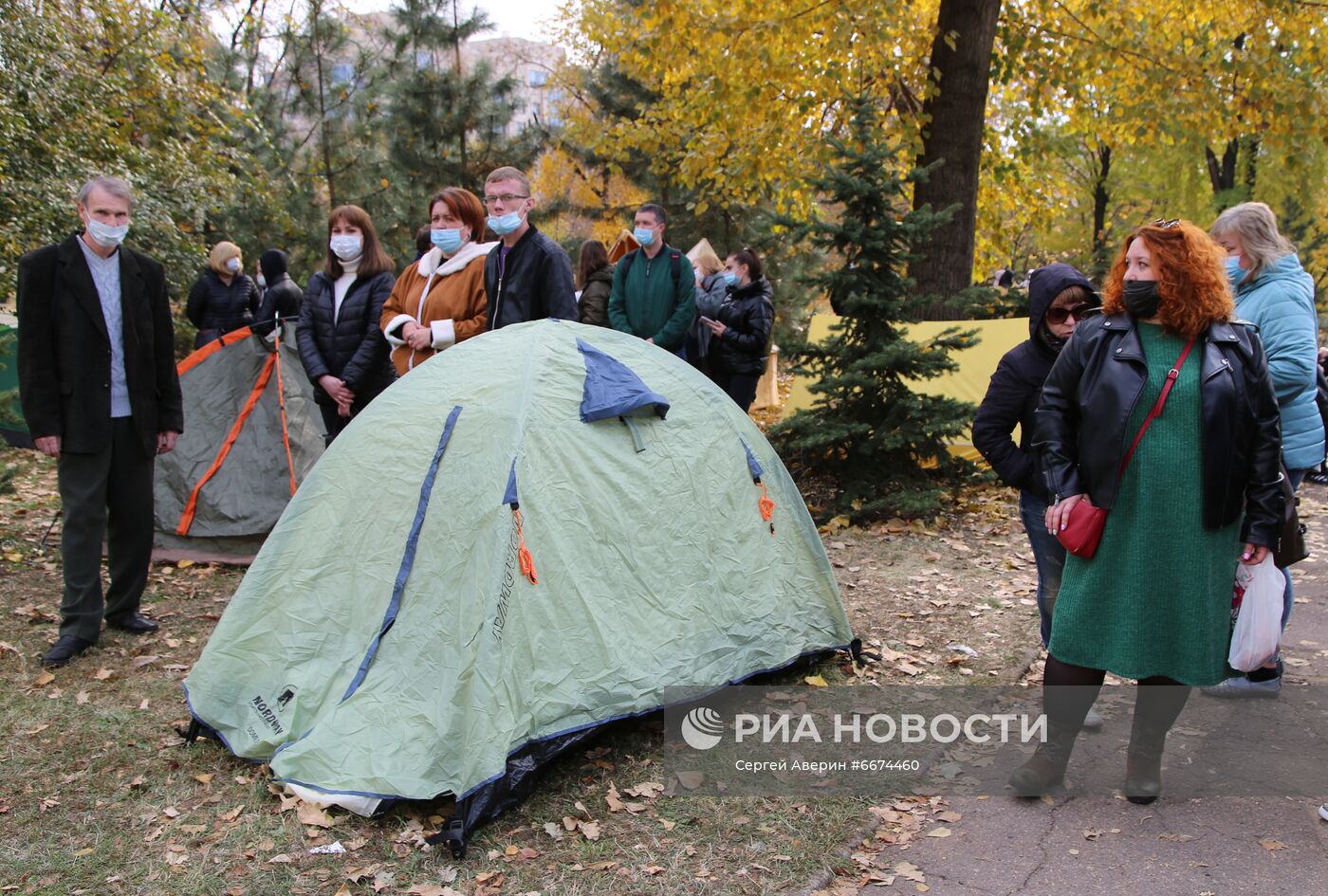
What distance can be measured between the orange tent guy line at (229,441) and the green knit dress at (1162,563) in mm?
5368

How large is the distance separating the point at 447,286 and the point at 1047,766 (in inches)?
146

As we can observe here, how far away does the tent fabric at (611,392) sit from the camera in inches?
159

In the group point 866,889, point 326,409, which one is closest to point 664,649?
point 866,889

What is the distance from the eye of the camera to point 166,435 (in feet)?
17.0

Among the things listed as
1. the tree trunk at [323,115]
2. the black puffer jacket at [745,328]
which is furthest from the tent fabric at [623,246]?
the tree trunk at [323,115]

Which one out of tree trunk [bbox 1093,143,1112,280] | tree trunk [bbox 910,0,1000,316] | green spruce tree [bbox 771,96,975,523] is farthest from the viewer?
tree trunk [bbox 1093,143,1112,280]

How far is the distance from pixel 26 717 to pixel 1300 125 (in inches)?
496

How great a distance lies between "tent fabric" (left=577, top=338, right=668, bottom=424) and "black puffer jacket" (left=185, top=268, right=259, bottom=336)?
6.06m

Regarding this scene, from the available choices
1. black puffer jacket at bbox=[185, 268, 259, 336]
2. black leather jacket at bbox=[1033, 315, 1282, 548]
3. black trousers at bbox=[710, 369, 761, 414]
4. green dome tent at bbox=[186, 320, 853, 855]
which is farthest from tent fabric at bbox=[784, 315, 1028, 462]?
black leather jacket at bbox=[1033, 315, 1282, 548]

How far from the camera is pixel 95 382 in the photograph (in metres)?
4.80

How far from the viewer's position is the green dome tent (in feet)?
11.3

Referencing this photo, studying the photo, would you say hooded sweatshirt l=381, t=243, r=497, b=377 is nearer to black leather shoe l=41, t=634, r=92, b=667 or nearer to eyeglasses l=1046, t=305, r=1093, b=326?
black leather shoe l=41, t=634, r=92, b=667

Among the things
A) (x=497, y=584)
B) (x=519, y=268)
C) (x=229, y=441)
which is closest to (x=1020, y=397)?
(x=497, y=584)

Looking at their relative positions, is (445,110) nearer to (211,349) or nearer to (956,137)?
(956,137)
